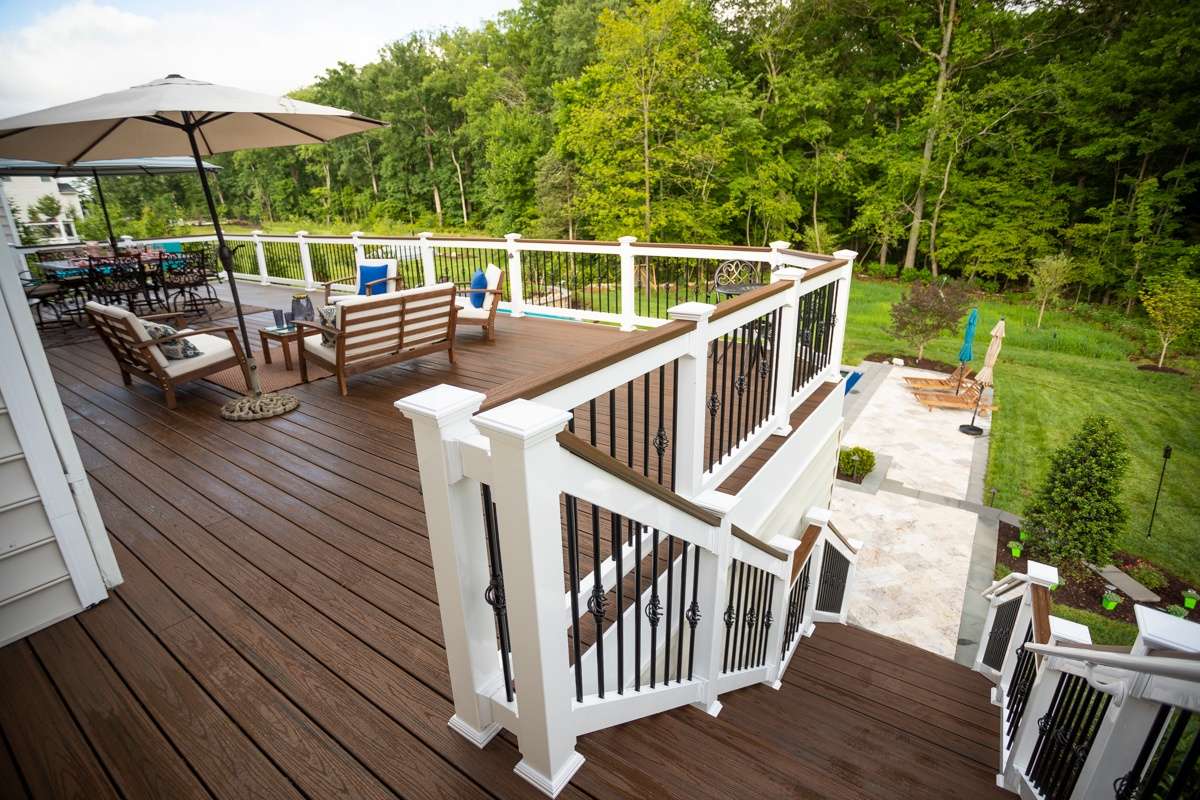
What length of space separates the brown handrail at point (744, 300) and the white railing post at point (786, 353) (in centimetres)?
16

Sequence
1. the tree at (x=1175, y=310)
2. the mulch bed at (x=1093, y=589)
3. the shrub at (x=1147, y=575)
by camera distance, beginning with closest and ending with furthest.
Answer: the mulch bed at (x=1093, y=589)
the shrub at (x=1147, y=575)
the tree at (x=1175, y=310)

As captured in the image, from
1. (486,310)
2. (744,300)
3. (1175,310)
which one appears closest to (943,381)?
(1175,310)

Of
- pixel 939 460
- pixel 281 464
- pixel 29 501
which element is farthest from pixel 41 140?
pixel 939 460

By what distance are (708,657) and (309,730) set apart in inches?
61.0

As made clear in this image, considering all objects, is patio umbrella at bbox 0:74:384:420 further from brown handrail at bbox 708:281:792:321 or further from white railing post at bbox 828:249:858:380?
white railing post at bbox 828:249:858:380

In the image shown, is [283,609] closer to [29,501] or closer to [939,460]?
[29,501]

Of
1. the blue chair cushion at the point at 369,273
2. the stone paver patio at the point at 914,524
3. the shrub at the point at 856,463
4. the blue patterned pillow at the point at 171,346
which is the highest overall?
the blue chair cushion at the point at 369,273

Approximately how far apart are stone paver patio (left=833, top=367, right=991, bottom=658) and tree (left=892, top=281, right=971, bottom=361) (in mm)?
2835

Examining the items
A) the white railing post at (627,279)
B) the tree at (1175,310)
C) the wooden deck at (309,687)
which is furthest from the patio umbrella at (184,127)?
the tree at (1175,310)

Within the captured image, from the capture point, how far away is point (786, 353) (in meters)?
3.91

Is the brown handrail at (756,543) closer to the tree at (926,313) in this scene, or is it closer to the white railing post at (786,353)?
the white railing post at (786,353)

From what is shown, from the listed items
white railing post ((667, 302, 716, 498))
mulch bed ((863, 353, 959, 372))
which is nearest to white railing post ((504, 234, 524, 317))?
white railing post ((667, 302, 716, 498))

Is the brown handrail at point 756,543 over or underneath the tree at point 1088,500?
over

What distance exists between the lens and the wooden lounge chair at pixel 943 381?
1225cm
